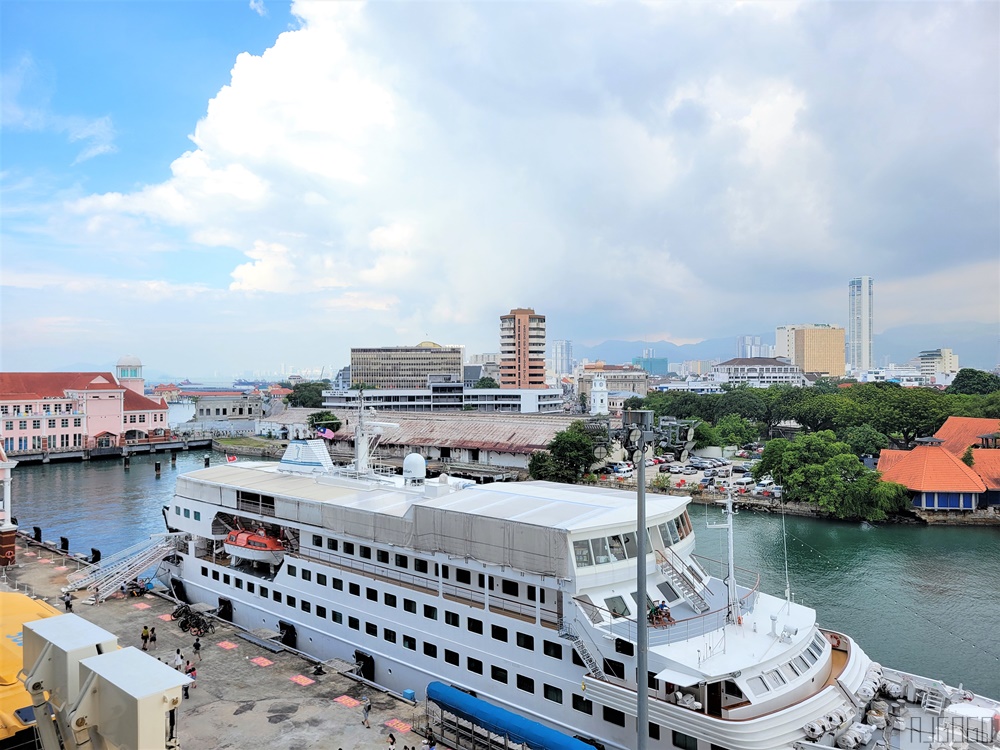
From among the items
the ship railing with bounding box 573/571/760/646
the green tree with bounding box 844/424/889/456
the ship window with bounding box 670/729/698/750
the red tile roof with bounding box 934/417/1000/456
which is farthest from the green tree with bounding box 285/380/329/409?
the ship window with bounding box 670/729/698/750

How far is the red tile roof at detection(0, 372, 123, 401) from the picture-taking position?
224 feet

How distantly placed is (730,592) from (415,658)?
8255 millimetres

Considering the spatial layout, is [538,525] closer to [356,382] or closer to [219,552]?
[219,552]

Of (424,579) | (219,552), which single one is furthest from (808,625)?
(219,552)

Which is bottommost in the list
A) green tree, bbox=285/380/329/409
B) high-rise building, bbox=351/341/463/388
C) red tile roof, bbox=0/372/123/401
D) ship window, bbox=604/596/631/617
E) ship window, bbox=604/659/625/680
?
ship window, bbox=604/659/625/680

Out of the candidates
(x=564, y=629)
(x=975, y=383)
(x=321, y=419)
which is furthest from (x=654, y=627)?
(x=975, y=383)

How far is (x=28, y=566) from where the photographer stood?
88.5ft

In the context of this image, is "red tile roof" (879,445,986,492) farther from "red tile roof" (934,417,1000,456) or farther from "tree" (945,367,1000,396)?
"tree" (945,367,1000,396)

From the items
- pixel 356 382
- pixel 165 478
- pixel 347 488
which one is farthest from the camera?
pixel 356 382

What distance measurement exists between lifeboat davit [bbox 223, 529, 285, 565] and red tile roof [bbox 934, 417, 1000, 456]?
4997cm

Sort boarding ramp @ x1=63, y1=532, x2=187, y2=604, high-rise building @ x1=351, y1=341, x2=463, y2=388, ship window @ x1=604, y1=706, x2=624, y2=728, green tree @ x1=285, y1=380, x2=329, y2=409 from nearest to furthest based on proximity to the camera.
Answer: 1. ship window @ x1=604, y1=706, x2=624, y2=728
2. boarding ramp @ x1=63, y1=532, x2=187, y2=604
3. green tree @ x1=285, y1=380, x2=329, y2=409
4. high-rise building @ x1=351, y1=341, x2=463, y2=388

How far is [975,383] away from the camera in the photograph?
287 feet

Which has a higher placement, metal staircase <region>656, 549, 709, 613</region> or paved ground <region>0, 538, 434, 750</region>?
metal staircase <region>656, 549, 709, 613</region>

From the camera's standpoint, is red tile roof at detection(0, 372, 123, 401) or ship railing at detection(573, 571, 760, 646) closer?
ship railing at detection(573, 571, 760, 646)
